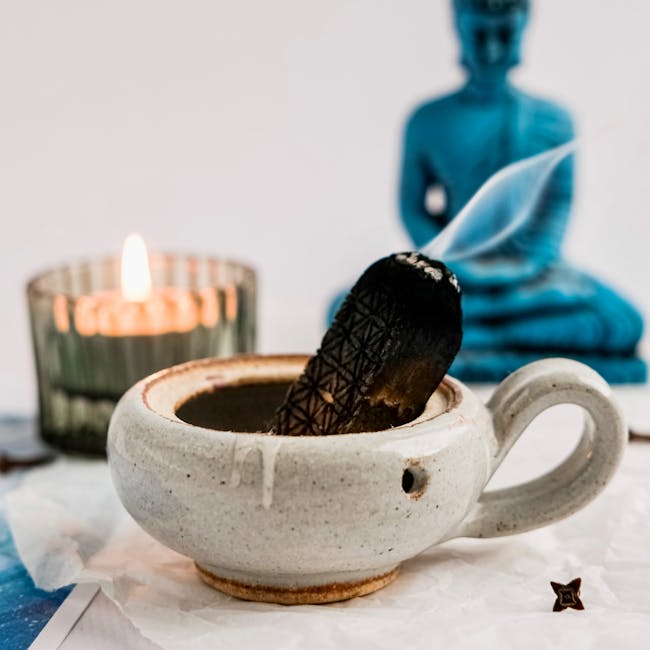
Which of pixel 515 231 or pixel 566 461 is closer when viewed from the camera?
pixel 566 461

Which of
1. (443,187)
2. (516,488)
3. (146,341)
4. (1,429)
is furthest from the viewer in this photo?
(443,187)

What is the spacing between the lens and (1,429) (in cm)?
114

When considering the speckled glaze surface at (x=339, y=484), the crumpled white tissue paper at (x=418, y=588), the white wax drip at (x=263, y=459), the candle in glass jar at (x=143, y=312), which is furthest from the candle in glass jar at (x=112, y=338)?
the white wax drip at (x=263, y=459)

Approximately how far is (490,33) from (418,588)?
80 centimetres

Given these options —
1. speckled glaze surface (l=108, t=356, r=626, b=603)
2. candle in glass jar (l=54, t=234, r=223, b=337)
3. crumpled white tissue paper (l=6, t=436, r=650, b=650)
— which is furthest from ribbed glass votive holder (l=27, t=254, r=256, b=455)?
speckled glaze surface (l=108, t=356, r=626, b=603)

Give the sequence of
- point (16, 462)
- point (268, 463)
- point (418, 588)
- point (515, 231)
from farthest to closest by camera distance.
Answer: point (515, 231) < point (16, 462) < point (418, 588) < point (268, 463)

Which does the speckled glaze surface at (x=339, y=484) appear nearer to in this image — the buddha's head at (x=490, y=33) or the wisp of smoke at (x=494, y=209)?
the wisp of smoke at (x=494, y=209)

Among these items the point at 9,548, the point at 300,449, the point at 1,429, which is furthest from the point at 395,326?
the point at 1,429

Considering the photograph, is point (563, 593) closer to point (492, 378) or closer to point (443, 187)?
point (492, 378)

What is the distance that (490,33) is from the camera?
1.34m

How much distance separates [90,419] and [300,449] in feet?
1.47

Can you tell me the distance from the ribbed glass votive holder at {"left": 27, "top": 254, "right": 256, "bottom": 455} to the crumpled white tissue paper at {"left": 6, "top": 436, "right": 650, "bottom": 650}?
0.44 ft

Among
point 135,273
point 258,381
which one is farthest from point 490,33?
point 258,381

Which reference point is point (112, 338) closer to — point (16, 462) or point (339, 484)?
point (16, 462)
